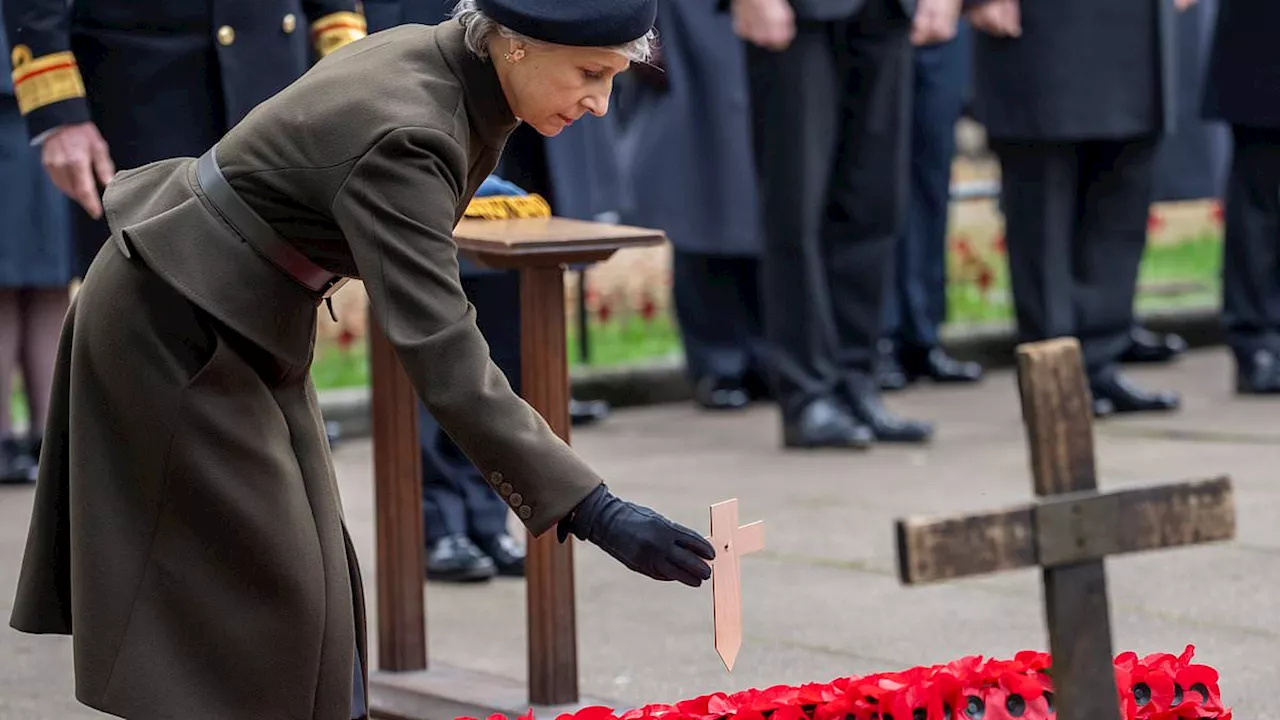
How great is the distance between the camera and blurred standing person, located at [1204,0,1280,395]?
782 cm

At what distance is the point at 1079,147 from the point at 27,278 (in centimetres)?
348

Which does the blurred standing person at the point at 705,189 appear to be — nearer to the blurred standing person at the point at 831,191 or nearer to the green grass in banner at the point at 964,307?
the green grass in banner at the point at 964,307

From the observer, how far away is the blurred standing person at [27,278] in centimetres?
658

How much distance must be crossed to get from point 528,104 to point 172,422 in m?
0.65

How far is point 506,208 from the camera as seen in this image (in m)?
4.37

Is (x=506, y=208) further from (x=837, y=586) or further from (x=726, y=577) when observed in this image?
(x=726, y=577)

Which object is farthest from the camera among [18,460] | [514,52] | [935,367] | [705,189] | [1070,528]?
[935,367]

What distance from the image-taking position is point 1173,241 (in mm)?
13773

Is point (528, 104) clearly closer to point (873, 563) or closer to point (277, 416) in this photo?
point (277, 416)

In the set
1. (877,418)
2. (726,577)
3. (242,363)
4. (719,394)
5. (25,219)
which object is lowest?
(719,394)

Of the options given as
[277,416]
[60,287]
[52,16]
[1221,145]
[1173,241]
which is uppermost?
[52,16]

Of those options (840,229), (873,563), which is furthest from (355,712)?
(840,229)

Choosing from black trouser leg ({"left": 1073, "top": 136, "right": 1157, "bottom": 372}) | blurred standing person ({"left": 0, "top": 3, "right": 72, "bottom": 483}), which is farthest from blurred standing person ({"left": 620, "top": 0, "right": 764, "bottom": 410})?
blurred standing person ({"left": 0, "top": 3, "right": 72, "bottom": 483})

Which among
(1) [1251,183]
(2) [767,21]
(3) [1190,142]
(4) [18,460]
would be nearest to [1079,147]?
(1) [1251,183]
